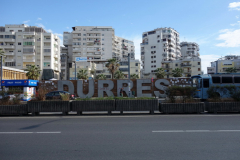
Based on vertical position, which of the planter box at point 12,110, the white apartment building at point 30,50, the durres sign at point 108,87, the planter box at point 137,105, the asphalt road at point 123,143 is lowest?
the asphalt road at point 123,143

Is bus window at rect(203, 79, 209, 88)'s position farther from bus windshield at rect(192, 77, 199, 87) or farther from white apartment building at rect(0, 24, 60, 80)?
white apartment building at rect(0, 24, 60, 80)

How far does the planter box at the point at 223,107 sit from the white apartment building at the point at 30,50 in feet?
198

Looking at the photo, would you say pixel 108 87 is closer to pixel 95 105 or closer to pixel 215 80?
pixel 215 80

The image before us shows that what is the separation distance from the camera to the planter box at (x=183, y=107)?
41.0 ft

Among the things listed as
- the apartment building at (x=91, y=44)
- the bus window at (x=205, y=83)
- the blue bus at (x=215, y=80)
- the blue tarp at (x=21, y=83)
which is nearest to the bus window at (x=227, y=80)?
the blue bus at (x=215, y=80)

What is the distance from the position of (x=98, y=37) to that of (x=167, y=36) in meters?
30.3

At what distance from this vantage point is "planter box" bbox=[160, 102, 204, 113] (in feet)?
41.0

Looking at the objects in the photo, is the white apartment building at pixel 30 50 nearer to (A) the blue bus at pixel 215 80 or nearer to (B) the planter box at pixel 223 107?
(A) the blue bus at pixel 215 80

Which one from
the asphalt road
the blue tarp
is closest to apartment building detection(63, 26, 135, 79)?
the blue tarp

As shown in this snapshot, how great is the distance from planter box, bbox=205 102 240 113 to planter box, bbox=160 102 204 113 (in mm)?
688

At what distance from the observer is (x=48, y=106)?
12719 mm

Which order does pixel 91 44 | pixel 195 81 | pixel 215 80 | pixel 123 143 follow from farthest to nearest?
1. pixel 91 44
2. pixel 195 81
3. pixel 215 80
4. pixel 123 143

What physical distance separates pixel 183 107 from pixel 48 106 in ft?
27.6

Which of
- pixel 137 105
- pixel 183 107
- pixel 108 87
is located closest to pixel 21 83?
pixel 108 87
